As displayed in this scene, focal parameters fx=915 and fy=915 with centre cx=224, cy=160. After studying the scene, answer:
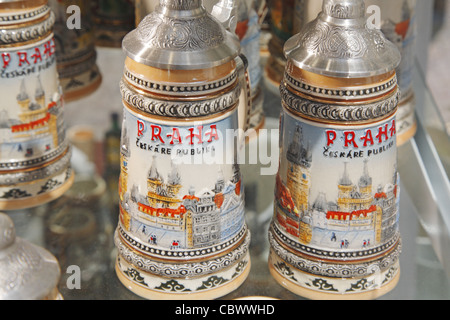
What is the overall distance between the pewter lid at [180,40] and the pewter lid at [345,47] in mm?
83

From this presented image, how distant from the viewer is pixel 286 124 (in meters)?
0.96

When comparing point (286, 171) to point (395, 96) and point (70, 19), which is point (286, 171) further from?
point (70, 19)

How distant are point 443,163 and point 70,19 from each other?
568 millimetres

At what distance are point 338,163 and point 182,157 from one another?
0.16 metres

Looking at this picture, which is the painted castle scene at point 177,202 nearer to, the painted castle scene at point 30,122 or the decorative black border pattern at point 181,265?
the decorative black border pattern at point 181,265

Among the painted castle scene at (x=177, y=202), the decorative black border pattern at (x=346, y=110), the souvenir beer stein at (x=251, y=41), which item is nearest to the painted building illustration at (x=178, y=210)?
the painted castle scene at (x=177, y=202)

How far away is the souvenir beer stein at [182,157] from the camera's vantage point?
0.89m

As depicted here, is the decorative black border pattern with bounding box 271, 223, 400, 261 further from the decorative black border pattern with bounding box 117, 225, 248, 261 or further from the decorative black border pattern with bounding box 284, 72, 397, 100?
the decorative black border pattern with bounding box 284, 72, 397, 100

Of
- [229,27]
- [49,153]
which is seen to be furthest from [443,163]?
[49,153]

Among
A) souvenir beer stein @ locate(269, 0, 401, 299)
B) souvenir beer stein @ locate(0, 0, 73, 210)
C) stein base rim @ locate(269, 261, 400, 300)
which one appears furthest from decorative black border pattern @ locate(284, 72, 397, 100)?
souvenir beer stein @ locate(0, 0, 73, 210)

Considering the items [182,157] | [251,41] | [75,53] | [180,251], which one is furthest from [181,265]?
[75,53]

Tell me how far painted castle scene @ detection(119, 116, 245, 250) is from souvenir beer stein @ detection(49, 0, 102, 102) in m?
0.41

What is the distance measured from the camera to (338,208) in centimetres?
95

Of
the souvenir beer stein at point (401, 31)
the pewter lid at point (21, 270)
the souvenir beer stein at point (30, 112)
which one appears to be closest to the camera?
the pewter lid at point (21, 270)
